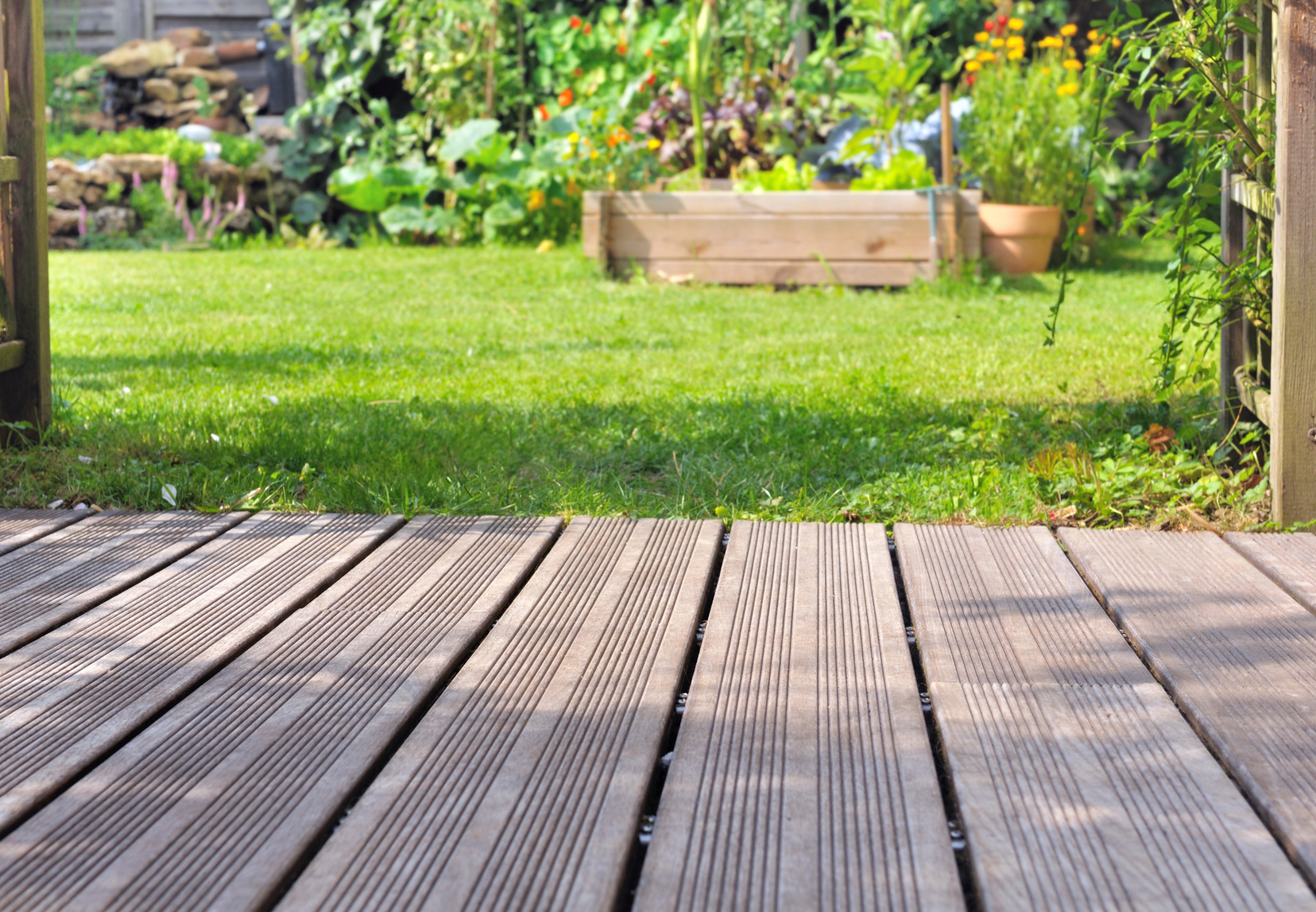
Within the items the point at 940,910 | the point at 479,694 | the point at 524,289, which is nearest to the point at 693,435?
the point at 479,694

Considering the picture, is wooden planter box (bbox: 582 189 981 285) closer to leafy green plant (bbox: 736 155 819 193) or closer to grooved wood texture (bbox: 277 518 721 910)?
leafy green plant (bbox: 736 155 819 193)

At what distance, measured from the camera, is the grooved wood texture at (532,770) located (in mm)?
1076

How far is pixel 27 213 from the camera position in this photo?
2.76m

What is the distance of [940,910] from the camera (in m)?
1.04

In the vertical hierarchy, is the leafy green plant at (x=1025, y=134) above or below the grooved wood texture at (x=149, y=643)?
above

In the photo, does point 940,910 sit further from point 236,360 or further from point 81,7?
point 81,7

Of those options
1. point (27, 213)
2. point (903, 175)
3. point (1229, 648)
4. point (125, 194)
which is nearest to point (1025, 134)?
point (903, 175)

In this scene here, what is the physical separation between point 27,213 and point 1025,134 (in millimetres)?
5429

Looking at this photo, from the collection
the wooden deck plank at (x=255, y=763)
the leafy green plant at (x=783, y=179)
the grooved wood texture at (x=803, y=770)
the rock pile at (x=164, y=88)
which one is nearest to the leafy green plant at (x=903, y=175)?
the leafy green plant at (x=783, y=179)

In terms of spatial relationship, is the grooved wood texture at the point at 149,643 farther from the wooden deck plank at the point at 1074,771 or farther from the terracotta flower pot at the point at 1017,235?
the terracotta flower pot at the point at 1017,235

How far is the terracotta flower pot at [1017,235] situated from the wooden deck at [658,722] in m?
4.41

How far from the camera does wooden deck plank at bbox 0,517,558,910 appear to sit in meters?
1.08

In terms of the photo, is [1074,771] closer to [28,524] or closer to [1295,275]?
[1295,275]

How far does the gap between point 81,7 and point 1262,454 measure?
1152 centimetres
